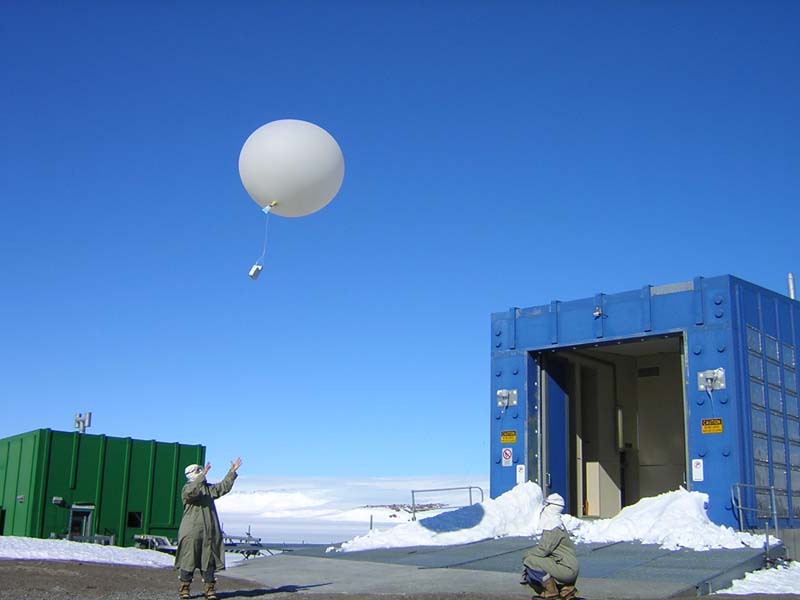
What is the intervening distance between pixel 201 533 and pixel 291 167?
4484 mm

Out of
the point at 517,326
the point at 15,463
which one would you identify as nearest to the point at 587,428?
the point at 517,326

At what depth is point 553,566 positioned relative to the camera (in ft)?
26.1

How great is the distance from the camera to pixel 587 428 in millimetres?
20516

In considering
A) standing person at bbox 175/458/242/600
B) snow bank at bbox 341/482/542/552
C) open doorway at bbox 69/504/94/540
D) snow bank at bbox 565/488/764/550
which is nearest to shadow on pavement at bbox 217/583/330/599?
standing person at bbox 175/458/242/600

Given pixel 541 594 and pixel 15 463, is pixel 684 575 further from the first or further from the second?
pixel 15 463

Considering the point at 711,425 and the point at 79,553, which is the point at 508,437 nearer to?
the point at 711,425

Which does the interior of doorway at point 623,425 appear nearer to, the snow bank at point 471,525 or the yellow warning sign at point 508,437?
the yellow warning sign at point 508,437

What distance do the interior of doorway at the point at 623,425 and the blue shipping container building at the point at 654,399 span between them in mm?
25

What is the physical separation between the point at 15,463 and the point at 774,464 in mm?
18154

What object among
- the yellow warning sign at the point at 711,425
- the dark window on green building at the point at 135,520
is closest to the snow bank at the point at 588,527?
the yellow warning sign at the point at 711,425

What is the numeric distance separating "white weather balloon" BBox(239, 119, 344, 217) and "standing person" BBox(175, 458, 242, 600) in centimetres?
351

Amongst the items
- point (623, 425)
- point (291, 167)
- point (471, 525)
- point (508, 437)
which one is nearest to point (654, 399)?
point (623, 425)

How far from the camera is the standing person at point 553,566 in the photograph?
792cm

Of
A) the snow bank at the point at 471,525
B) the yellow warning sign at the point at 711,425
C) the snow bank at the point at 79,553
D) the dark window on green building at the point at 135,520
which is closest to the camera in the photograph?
the snow bank at the point at 79,553
